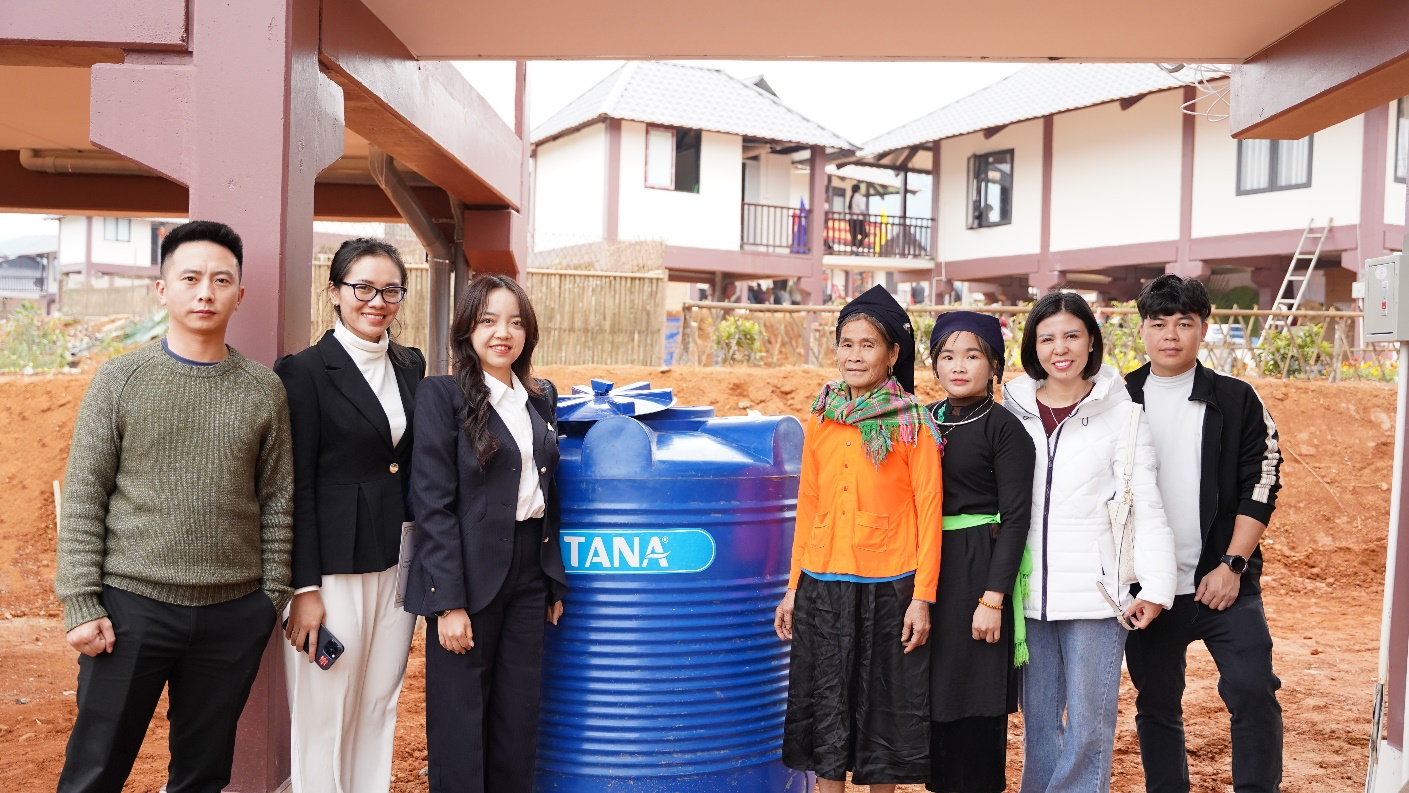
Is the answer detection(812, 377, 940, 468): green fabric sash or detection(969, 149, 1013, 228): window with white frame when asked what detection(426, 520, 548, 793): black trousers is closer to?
detection(812, 377, 940, 468): green fabric sash

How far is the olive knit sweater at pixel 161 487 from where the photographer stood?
2604mm

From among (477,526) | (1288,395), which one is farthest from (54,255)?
(477,526)

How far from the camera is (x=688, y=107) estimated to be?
19375 millimetres

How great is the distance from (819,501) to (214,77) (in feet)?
7.43

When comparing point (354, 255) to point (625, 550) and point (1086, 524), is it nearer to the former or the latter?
point (625, 550)

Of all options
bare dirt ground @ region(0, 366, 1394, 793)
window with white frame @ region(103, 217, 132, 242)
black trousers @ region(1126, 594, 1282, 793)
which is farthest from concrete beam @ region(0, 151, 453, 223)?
window with white frame @ region(103, 217, 132, 242)

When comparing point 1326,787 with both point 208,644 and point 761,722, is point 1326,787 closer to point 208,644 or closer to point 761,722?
point 761,722

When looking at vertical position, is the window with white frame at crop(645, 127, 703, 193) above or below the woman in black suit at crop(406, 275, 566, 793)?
above

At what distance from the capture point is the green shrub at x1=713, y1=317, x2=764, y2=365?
12172 mm

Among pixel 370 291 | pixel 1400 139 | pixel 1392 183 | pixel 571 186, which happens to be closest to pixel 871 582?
pixel 370 291

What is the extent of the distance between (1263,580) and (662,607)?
790 cm

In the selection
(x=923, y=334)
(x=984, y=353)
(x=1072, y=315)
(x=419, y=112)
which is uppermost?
(x=419, y=112)

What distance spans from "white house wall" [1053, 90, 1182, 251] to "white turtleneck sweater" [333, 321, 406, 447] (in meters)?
16.2

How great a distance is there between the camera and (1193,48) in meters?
4.76
